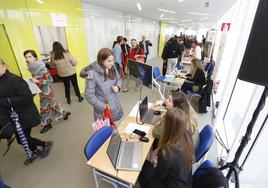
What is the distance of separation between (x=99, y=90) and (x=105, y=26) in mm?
4737

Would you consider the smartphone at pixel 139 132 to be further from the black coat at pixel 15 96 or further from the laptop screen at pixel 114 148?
the black coat at pixel 15 96

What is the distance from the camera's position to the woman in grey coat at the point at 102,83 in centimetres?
173

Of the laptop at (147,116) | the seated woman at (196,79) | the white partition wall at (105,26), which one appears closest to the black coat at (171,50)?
the seated woman at (196,79)

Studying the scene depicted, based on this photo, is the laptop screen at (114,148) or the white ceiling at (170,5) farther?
the white ceiling at (170,5)

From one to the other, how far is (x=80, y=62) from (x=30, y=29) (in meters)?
1.60

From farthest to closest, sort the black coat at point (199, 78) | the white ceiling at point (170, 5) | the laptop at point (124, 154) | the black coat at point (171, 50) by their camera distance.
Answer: the black coat at point (171, 50) → the white ceiling at point (170, 5) → the black coat at point (199, 78) → the laptop at point (124, 154)

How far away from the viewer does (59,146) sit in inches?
99.3

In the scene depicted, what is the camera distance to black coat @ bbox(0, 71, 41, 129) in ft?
5.39

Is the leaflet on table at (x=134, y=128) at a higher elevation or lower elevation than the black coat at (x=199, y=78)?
lower

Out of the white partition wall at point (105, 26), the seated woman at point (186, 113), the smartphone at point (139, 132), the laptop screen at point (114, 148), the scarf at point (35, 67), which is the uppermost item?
the white partition wall at point (105, 26)

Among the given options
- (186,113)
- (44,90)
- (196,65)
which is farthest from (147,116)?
(196,65)

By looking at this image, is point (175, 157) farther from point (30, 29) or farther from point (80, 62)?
point (80, 62)

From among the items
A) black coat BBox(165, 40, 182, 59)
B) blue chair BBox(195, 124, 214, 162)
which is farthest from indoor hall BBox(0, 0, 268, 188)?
black coat BBox(165, 40, 182, 59)

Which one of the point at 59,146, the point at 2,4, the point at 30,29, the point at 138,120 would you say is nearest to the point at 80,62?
the point at 30,29
